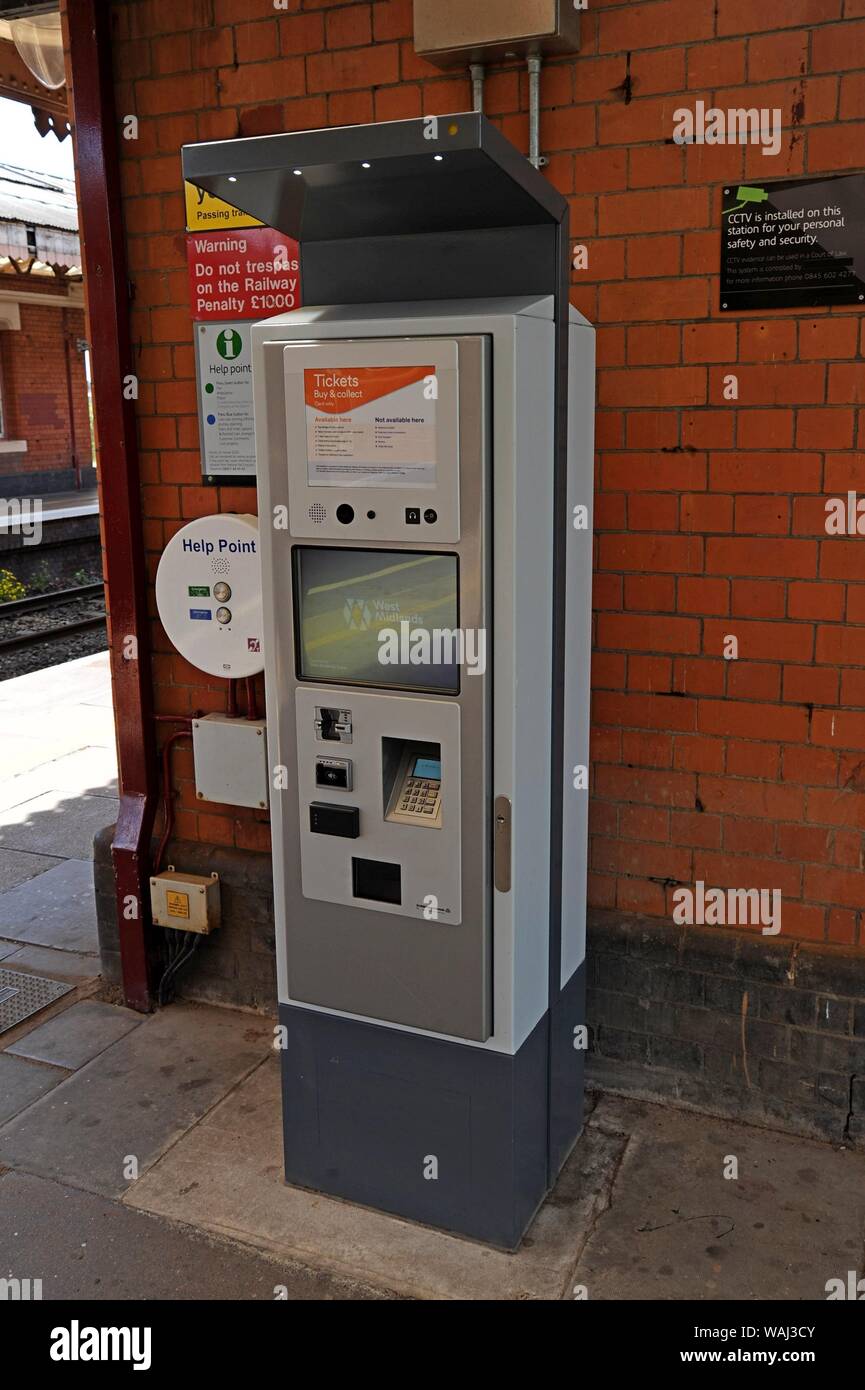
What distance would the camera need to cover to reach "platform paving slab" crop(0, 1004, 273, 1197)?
3547 mm

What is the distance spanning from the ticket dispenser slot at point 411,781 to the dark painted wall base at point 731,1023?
110 cm

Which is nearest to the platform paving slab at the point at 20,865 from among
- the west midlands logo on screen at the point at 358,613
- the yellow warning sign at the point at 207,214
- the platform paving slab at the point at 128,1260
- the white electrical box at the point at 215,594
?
the white electrical box at the point at 215,594

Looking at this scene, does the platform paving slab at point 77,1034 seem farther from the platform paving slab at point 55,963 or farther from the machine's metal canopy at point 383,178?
the machine's metal canopy at point 383,178

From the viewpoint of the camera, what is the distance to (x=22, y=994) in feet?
15.1

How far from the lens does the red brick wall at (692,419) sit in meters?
3.21

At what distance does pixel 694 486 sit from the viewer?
343 cm

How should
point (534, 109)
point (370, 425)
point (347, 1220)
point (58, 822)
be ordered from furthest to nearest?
point (58, 822), point (534, 109), point (347, 1220), point (370, 425)

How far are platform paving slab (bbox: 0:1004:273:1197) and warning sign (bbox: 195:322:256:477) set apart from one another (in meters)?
2.05

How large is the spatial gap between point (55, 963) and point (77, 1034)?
62cm

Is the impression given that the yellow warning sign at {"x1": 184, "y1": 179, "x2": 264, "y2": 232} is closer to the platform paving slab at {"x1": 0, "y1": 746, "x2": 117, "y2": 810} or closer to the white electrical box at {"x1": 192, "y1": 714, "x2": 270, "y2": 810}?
the white electrical box at {"x1": 192, "y1": 714, "x2": 270, "y2": 810}

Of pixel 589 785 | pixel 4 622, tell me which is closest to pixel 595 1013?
pixel 589 785

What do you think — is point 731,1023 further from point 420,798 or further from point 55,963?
point 55,963

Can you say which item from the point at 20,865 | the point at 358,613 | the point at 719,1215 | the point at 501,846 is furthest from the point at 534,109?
the point at 20,865
